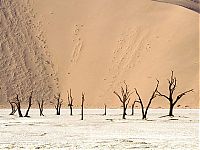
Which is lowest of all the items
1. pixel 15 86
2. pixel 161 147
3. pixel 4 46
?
pixel 161 147

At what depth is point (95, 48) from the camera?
95500mm

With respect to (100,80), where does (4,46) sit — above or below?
above

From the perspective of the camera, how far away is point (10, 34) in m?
95.8

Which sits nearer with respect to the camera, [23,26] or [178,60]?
[178,60]

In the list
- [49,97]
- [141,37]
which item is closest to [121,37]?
[141,37]

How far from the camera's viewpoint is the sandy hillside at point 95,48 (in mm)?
84688

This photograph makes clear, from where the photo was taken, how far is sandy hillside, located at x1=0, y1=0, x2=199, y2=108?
278 feet

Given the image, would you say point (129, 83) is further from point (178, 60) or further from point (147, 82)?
point (178, 60)

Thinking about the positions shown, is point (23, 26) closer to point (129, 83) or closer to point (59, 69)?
point (59, 69)

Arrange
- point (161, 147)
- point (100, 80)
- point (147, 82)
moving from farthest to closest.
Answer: point (100, 80), point (147, 82), point (161, 147)

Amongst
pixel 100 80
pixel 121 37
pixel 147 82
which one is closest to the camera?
pixel 147 82

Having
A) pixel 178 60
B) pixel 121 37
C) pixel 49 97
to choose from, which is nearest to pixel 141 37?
pixel 121 37

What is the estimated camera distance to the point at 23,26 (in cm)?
9869

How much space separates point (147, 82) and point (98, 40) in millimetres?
18258
